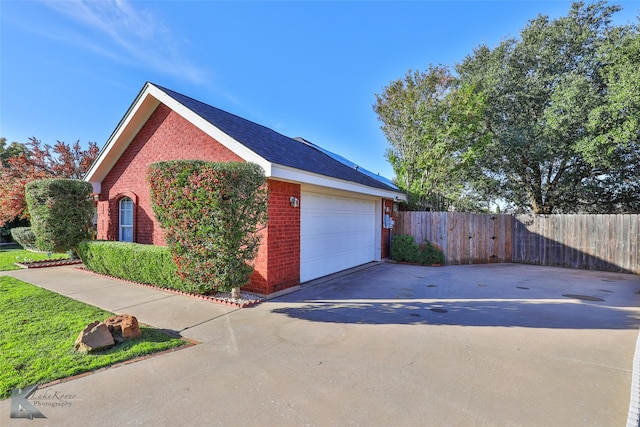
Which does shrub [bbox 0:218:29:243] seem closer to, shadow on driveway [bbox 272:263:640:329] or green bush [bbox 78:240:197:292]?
green bush [bbox 78:240:197:292]

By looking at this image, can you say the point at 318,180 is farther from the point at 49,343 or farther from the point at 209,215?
the point at 49,343

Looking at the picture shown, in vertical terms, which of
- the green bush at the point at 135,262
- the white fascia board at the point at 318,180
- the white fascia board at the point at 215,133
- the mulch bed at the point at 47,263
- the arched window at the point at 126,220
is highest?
the white fascia board at the point at 215,133

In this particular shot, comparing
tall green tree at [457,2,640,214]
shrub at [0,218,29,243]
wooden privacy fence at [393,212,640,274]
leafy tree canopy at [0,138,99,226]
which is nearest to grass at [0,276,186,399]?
leafy tree canopy at [0,138,99,226]

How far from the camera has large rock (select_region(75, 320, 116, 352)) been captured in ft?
12.8

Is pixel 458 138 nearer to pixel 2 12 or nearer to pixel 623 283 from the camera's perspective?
pixel 623 283

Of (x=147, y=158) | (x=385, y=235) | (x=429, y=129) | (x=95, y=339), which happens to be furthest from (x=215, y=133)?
(x=429, y=129)

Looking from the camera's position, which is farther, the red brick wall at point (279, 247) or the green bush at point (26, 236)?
the green bush at point (26, 236)

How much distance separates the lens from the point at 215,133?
7191 mm

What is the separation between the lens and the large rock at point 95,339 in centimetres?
390

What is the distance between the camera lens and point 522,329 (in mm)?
5020

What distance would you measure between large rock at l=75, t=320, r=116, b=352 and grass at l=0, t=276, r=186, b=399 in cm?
9

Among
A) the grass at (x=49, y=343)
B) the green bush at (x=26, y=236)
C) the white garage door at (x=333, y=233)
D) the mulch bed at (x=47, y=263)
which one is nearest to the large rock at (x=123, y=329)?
the grass at (x=49, y=343)

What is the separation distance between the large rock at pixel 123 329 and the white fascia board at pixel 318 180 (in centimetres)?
368

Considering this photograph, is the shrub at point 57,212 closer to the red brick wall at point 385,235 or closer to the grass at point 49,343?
the grass at point 49,343
